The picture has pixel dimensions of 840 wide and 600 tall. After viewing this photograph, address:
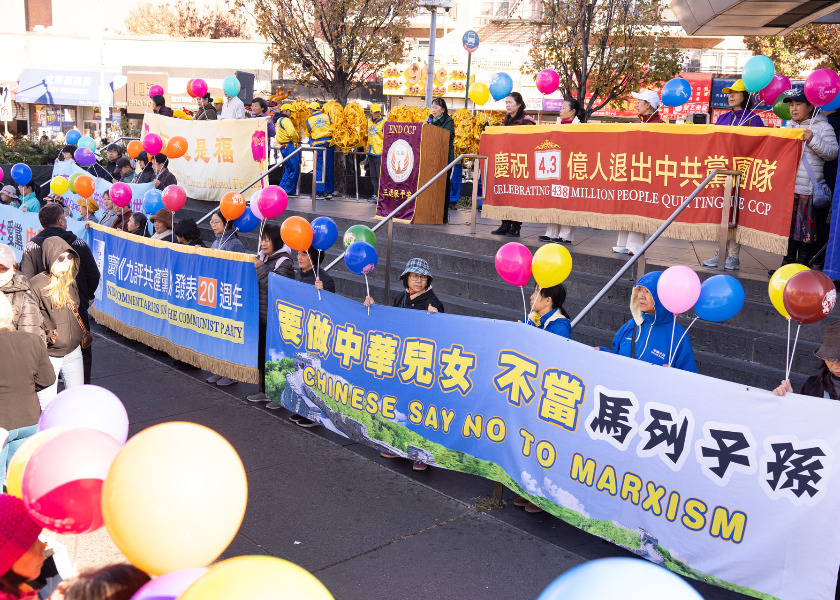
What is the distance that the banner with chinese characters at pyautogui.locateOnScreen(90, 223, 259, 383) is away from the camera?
7215 mm

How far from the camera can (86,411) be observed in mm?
3312

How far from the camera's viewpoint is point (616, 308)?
7.27 m

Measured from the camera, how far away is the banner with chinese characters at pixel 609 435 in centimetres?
370

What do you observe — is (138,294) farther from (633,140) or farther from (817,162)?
(817,162)

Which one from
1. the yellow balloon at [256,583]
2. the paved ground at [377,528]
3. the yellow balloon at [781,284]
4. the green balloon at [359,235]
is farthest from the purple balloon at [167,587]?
the green balloon at [359,235]

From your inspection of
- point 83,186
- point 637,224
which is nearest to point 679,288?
point 637,224

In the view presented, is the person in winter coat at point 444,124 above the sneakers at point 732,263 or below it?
above

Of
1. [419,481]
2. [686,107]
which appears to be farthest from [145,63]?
[419,481]

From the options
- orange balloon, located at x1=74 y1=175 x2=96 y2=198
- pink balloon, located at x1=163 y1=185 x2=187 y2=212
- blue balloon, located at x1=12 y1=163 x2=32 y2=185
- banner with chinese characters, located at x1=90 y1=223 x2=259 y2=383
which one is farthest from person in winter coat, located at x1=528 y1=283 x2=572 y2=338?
blue balloon, located at x1=12 y1=163 x2=32 y2=185

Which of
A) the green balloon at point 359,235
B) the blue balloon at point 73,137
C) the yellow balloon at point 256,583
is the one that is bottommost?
the yellow balloon at point 256,583

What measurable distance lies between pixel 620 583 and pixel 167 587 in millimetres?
1222

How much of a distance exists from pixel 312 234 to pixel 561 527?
3.04 meters

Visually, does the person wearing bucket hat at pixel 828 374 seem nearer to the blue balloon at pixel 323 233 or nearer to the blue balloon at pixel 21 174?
the blue balloon at pixel 323 233

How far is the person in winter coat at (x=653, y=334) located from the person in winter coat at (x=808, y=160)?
110 inches
